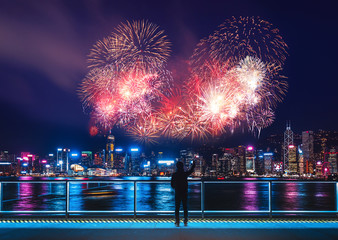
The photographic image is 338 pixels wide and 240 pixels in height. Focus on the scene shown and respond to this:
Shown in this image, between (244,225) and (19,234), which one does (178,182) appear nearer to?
(244,225)

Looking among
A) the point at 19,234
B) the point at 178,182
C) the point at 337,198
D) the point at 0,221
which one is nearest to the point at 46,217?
the point at 0,221

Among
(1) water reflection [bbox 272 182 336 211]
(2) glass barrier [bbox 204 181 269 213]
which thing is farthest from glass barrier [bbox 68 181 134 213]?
(1) water reflection [bbox 272 182 336 211]

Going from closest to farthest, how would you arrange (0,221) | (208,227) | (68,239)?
1. (68,239)
2. (208,227)
3. (0,221)

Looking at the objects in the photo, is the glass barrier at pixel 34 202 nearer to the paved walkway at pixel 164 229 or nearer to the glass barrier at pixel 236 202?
the paved walkway at pixel 164 229

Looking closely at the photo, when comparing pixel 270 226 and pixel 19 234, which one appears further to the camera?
pixel 270 226

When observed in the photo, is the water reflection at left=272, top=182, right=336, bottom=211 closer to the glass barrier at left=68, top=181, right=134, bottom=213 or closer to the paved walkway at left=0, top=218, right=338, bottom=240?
the paved walkway at left=0, top=218, right=338, bottom=240

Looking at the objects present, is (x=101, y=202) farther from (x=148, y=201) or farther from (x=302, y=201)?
(x=302, y=201)

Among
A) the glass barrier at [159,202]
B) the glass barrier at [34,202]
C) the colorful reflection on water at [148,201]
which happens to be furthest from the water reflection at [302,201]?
the glass barrier at [34,202]

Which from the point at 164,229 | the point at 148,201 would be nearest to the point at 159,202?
the point at 148,201

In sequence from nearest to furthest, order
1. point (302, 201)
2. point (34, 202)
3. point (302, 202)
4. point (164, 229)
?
point (164, 229) < point (34, 202) < point (302, 202) < point (302, 201)
